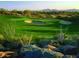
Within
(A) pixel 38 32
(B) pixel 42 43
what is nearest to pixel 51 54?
(B) pixel 42 43

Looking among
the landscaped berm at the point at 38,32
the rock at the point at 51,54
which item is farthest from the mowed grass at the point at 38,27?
the rock at the point at 51,54

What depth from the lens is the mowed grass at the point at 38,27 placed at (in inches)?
64.0

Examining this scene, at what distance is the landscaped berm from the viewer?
1.61 metres

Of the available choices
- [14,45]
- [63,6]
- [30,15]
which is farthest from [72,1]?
[14,45]

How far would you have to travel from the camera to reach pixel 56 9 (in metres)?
1.65

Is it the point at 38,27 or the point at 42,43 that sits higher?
the point at 38,27

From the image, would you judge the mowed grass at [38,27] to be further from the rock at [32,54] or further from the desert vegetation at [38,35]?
the rock at [32,54]

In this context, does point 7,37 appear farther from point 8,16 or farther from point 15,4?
point 15,4

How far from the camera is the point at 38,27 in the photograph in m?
1.64

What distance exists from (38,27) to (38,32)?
46 millimetres

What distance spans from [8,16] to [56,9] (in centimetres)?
44

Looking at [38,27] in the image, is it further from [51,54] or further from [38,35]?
[51,54]

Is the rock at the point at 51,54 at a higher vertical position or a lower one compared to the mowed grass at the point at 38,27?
lower

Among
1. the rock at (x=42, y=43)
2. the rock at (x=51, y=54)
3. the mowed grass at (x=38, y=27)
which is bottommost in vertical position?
the rock at (x=51, y=54)
